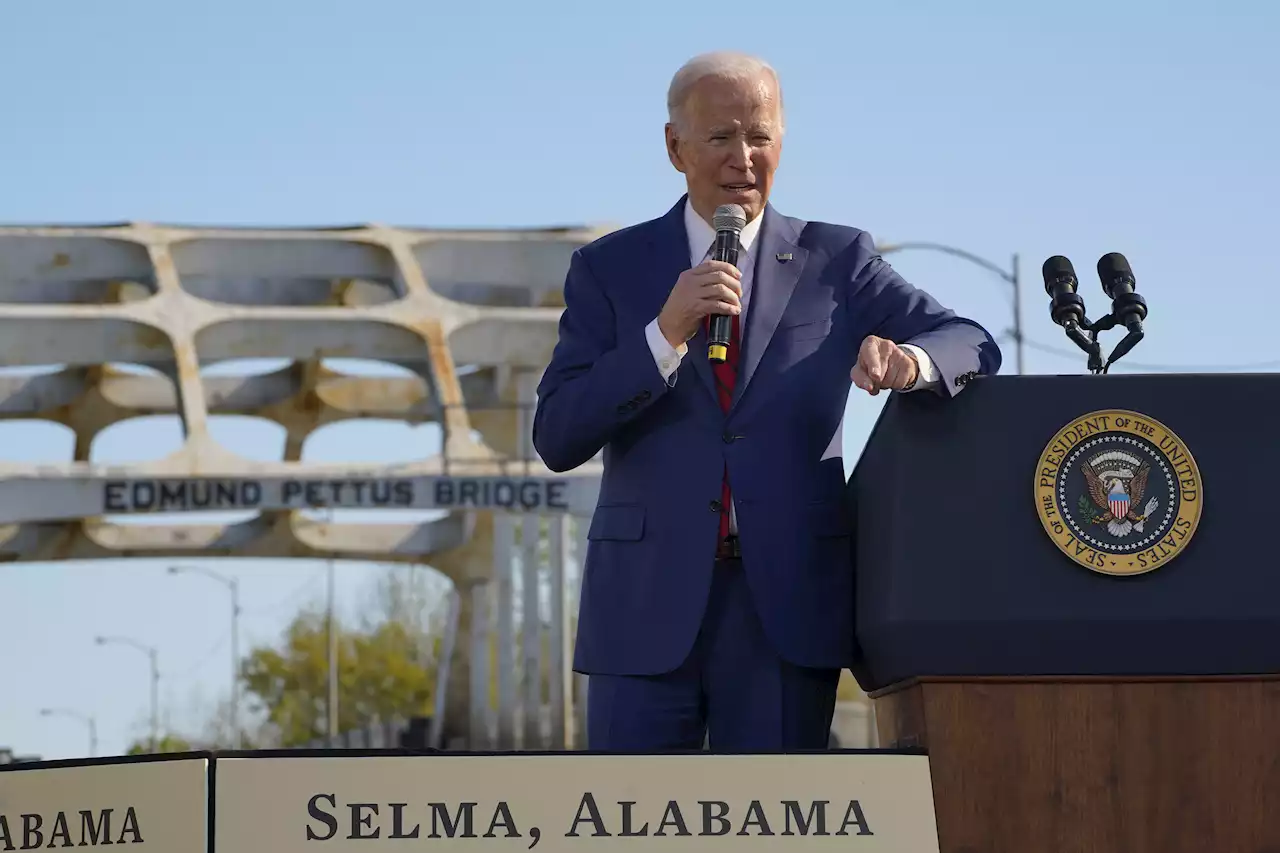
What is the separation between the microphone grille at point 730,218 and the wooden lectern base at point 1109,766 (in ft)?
3.25

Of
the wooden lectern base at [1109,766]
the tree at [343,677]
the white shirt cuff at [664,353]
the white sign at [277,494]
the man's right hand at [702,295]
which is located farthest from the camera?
the tree at [343,677]

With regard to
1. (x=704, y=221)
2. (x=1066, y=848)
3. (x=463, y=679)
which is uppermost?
(x=704, y=221)

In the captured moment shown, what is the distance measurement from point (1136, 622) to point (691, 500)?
2.90 ft

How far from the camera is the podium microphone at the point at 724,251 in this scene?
11.5 feet

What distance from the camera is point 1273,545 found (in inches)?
128

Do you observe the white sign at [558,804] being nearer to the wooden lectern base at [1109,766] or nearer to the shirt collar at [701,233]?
the wooden lectern base at [1109,766]

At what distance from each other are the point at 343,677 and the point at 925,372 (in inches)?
3313

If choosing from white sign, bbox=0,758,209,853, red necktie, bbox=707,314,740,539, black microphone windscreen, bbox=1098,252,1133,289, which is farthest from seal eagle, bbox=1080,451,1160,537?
white sign, bbox=0,758,209,853

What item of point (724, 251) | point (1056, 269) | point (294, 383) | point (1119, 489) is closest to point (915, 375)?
point (1119, 489)

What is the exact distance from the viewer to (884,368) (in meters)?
3.37

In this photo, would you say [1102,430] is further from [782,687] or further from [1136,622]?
[782,687]

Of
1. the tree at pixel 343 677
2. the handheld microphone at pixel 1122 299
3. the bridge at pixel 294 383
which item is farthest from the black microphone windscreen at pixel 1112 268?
the tree at pixel 343 677

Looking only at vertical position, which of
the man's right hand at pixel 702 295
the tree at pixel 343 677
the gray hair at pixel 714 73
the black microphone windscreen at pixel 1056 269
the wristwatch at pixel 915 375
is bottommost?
the tree at pixel 343 677

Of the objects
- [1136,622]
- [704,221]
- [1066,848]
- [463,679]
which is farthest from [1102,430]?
[463,679]
